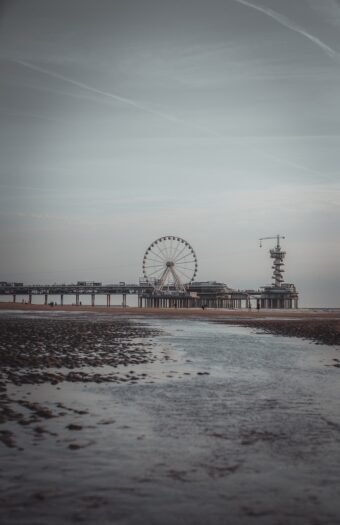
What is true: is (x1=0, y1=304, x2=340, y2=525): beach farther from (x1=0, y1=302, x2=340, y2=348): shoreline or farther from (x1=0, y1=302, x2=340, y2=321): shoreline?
(x1=0, y1=302, x2=340, y2=321): shoreline

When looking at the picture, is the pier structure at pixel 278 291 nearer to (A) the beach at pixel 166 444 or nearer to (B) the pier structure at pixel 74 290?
(B) the pier structure at pixel 74 290

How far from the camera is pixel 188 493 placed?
602 cm

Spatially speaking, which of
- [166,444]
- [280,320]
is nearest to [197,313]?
[280,320]

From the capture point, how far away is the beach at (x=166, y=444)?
5602mm

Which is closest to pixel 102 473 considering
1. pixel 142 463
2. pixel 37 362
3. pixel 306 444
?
pixel 142 463

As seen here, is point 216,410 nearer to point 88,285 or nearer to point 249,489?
point 249,489

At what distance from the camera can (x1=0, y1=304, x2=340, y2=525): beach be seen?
5602 millimetres

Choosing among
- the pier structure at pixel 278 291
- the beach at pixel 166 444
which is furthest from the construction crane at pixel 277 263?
the beach at pixel 166 444

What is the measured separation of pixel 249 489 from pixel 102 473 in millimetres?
1843

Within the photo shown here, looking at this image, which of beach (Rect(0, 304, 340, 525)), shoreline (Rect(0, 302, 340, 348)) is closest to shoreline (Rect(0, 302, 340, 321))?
shoreline (Rect(0, 302, 340, 348))

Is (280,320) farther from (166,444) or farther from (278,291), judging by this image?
(278,291)

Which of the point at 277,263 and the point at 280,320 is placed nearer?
the point at 280,320

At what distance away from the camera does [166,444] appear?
8.16 m

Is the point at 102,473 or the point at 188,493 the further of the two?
the point at 102,473
